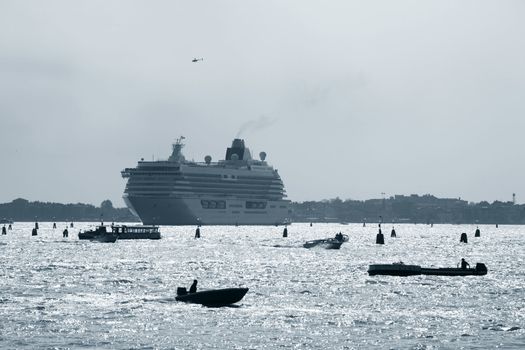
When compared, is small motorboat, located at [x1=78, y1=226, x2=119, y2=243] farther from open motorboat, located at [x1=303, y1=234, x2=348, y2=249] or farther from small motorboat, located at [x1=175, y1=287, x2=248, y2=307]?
small motorboat, located at [x1=175, y1=287, x2=248, y2=307]

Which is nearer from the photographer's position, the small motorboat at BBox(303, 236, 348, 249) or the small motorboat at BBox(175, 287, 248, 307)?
the small motorboat at BBox(175, 287, 248, 307)

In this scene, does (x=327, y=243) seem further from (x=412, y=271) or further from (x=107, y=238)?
(x=412, y=271)

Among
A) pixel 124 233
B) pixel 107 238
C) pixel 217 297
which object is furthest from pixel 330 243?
pixel 217 297

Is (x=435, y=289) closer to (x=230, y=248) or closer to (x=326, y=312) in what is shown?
(x=326, y=312)

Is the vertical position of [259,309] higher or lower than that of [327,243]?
→ lower

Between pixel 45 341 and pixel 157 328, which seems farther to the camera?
pixel 157 328

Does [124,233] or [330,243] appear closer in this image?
[330,243]

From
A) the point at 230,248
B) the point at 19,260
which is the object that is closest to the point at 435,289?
the point at 19,260

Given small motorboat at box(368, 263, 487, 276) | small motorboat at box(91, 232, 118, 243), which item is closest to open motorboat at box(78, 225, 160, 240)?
small motorboat at box(91, 232, 118, 243)

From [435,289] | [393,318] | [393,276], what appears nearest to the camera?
[393,318]

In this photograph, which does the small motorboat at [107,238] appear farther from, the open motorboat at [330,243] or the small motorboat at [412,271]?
the small motorboat at [412,271]

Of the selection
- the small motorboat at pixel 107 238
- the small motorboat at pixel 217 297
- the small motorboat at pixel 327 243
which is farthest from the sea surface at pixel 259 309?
the small motorboat at pixel 107 238

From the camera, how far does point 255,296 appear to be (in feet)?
219

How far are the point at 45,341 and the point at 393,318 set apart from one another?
1755cm
